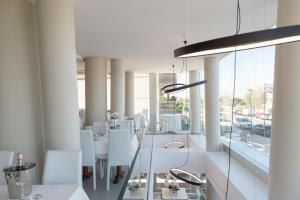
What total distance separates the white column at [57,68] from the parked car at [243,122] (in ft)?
12.2

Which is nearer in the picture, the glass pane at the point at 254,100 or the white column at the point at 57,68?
the white column at the point at 57,68

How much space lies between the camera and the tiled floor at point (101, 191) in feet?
13.3

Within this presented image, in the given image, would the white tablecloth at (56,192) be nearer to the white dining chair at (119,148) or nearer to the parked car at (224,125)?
the white dining chair at (119,148)

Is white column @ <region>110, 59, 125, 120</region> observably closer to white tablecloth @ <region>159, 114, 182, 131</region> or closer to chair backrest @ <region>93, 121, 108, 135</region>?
chair backrest @ <region>93, 121, 108, 135</region>

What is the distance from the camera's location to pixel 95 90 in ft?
23.7

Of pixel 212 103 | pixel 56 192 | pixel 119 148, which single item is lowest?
pixel 119 148

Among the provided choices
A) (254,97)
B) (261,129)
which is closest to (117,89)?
(254,97)

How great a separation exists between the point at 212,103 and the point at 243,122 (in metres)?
1.47

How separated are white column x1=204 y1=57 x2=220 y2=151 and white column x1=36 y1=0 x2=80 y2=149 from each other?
4666 millimetres

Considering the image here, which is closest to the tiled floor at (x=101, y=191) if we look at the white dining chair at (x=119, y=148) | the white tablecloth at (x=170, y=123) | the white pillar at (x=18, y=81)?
the white dining chair at (x=119, y=148)

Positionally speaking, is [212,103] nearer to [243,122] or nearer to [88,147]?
[243,122]

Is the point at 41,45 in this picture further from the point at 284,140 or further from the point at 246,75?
the point at 246,75

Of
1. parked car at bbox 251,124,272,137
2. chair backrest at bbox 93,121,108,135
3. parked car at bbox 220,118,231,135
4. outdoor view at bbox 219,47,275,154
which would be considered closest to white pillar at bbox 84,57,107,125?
chair backrest at bbox 93,121,108,135

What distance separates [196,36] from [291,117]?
3051mm
